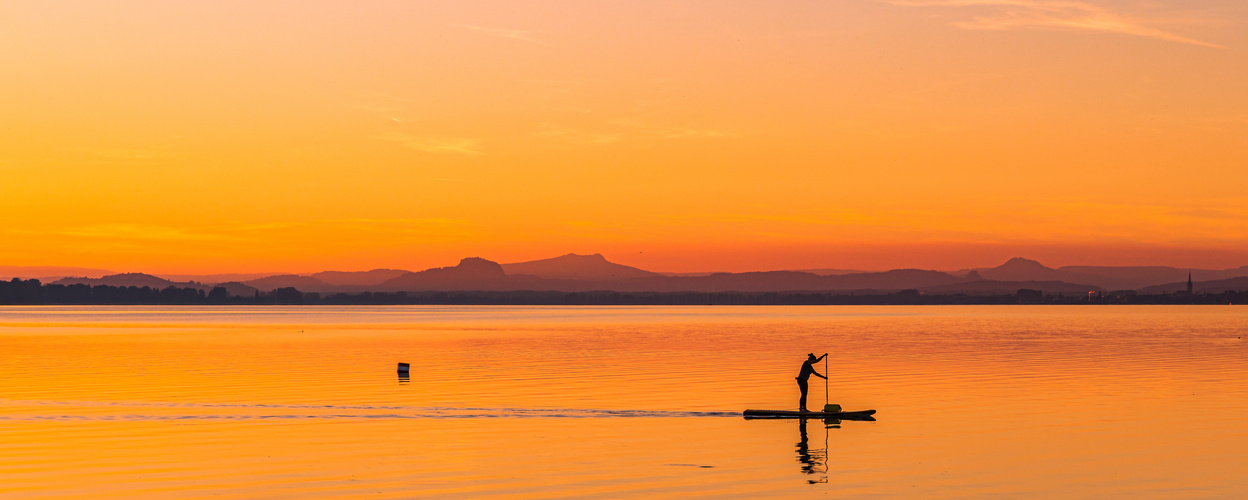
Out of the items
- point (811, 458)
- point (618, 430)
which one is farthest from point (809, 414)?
point (811, 458)

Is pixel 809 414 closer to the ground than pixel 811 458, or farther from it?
farther from it

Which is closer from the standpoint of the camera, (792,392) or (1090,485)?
(1090,485)

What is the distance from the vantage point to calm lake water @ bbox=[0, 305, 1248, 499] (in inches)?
1099

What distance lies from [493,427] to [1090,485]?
18795mm

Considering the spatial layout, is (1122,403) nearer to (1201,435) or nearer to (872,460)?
(1201,435)

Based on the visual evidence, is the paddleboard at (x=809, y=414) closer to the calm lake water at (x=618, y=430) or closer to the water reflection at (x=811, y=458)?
the calm lake water at (x=618, y=430)

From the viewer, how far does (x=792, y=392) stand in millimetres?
55156

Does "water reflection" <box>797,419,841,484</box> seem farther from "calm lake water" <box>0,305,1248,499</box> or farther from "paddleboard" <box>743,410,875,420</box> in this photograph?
"paddleboard" <box>743,410,875,420</box>

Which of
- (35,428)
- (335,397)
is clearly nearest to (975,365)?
(335,397)

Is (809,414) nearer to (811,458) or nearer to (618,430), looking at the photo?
(618,430)

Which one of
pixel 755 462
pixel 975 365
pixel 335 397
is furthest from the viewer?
pixel 975 365

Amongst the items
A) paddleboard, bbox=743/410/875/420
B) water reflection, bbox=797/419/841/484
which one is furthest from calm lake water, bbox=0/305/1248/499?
paddleboard, bbox=743/410/875/420

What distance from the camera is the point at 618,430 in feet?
126

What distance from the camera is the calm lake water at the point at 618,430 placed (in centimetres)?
2792
